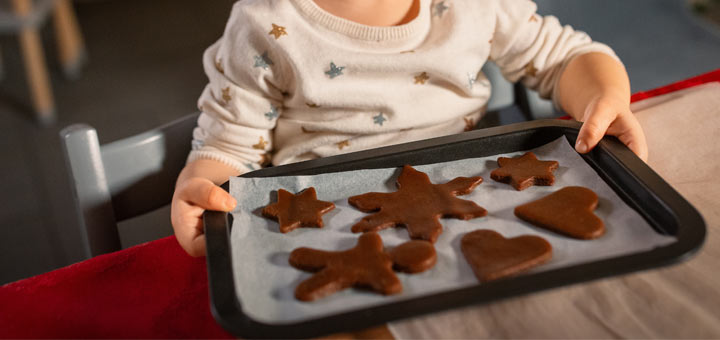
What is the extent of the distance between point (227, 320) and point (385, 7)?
482 millimetres

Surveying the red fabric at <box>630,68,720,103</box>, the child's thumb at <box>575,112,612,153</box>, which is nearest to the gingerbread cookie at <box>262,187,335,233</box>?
the child's thumb at <box>575,112,612,153</box>

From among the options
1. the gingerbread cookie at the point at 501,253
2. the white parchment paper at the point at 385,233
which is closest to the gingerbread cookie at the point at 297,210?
the white parchment paper at the point at 385,233

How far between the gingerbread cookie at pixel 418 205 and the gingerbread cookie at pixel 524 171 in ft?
0.09

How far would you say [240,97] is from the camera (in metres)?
0.73

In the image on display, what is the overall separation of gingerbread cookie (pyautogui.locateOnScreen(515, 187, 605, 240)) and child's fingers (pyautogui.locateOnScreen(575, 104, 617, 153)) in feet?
0.26

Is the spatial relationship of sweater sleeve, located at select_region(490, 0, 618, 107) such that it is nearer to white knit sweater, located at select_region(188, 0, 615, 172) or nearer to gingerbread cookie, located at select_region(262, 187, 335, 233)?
white knit sweater, located at select_region(188, 0, 615, 172)

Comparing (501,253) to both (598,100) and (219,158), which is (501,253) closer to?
(598,100)

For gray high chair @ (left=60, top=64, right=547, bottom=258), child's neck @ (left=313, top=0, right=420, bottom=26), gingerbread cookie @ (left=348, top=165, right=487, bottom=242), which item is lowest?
gray high chair @ (left=60, top=64, right=547, bottom=258)

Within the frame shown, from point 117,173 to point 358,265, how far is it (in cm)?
43

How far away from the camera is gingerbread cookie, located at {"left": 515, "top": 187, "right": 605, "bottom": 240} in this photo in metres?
0.49

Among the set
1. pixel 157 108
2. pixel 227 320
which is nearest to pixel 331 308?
pixel 227 320

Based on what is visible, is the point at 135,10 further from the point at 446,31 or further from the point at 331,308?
the point at 331,308

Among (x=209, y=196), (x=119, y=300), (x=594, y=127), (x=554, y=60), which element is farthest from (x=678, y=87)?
(x=119, y=300)

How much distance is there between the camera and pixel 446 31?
778 mm
